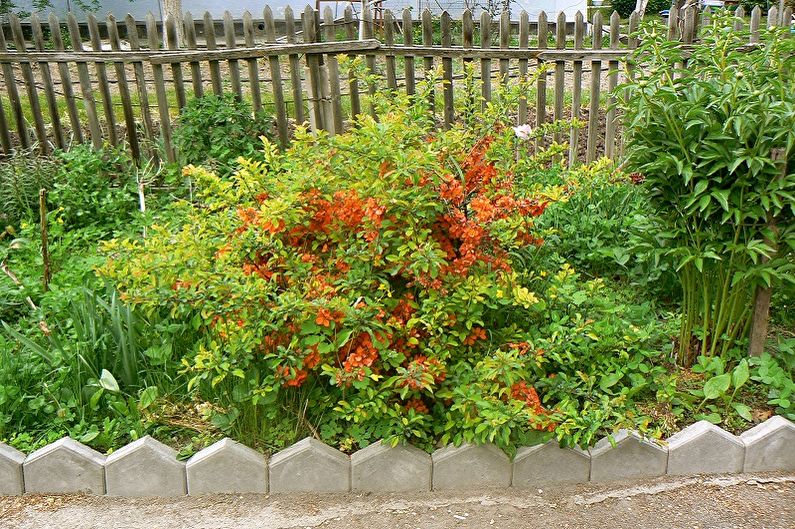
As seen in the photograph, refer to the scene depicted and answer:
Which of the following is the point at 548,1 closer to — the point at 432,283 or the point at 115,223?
the point at 115,223

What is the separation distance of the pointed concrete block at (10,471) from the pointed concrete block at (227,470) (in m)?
0.71

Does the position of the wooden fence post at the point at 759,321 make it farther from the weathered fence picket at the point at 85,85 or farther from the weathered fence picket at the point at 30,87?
the weathered fence picket at the point at 30,87

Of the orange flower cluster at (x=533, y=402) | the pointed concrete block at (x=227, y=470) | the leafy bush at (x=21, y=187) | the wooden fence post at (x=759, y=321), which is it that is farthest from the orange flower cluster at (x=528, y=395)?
the leafy bush at (x=21, y=187)

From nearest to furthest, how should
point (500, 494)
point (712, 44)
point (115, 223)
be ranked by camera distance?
point (500, 494) → point (712, 44) → point (115, 223)

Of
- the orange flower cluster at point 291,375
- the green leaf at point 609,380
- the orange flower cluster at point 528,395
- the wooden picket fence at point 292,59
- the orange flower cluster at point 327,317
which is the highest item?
the wooden picket fence at point 292,59

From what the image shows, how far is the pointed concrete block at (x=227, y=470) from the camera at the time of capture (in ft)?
10.4

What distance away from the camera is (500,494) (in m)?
3.21

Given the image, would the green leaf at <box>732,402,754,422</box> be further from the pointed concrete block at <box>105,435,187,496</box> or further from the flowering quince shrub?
the pointed concrete block at <box>105,435,187,496</box>

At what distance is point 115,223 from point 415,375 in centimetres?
346

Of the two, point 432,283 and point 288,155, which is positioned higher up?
point 288,155

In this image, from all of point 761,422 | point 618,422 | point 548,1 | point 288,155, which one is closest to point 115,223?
point 288,155

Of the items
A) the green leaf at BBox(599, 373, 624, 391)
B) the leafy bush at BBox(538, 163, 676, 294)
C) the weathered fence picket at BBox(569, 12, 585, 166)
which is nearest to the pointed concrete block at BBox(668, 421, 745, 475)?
the green leaf at BBox(599, 373, 624, 391)

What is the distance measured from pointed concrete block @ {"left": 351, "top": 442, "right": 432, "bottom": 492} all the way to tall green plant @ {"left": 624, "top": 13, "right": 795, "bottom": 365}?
140 centimetres

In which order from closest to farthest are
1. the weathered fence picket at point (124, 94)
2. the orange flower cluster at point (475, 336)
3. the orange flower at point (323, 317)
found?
the orange flower at point (323, 317), the orange flower cluster at point (475, 336), the weathered fence picket at point (124, 94)
